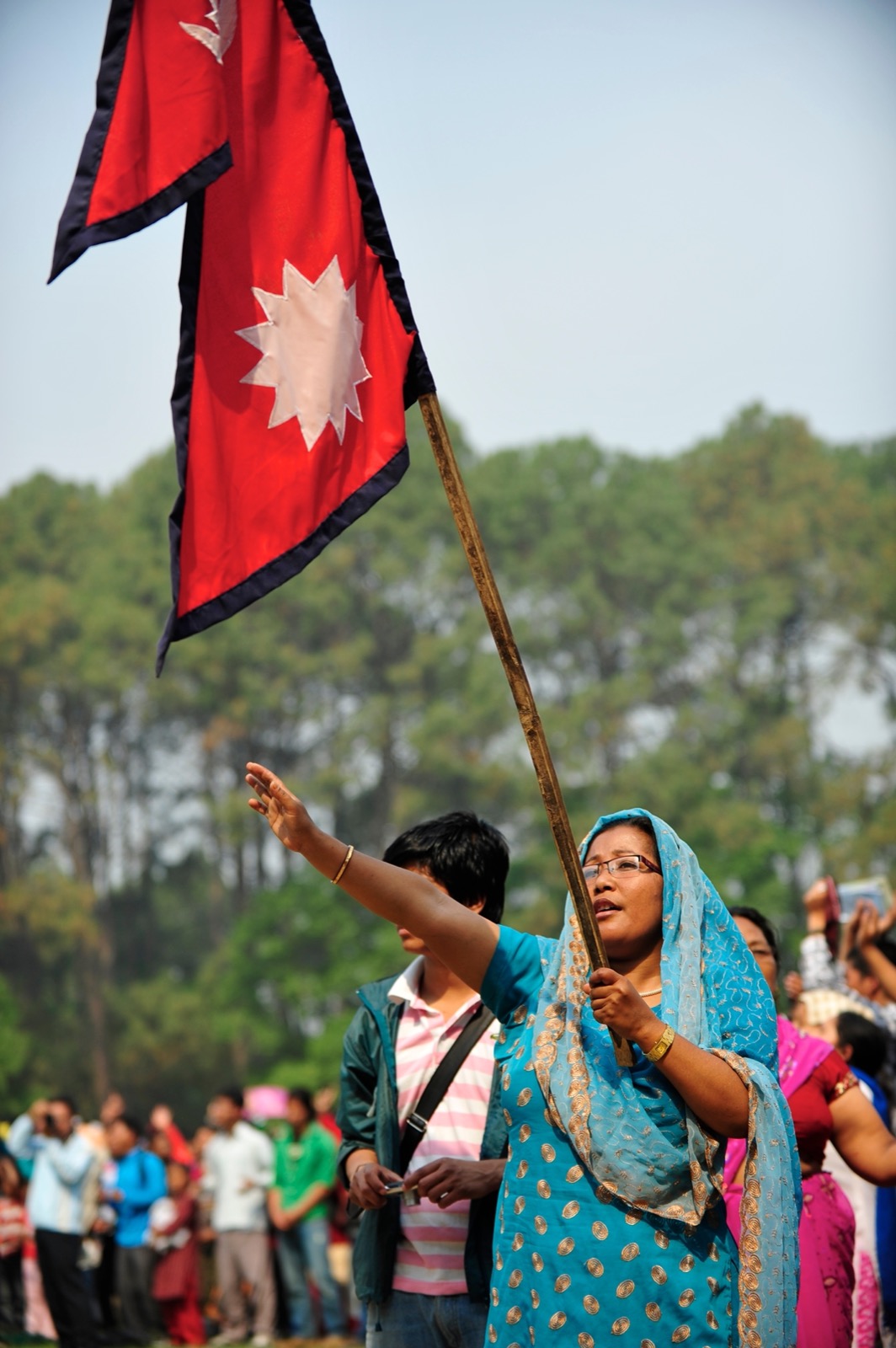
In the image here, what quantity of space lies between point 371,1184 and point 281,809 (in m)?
1.03

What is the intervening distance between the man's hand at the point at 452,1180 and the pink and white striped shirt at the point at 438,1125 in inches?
2.0

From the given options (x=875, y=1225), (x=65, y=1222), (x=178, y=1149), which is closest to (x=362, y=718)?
(x=178, y=1149)

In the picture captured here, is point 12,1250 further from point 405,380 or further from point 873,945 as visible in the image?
point 405,380

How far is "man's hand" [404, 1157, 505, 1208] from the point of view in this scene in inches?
129

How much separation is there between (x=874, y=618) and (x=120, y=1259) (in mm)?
29001

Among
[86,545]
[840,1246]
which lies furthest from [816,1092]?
[86,545]

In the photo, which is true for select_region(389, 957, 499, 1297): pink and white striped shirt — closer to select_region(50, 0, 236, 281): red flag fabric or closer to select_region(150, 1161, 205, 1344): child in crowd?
select_region(50, 0, 236, 281): red flag fabric

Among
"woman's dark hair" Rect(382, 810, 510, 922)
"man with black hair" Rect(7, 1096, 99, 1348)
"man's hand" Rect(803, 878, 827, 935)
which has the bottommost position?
"man with black hair" Rect(7, 1096, 99, 1348)

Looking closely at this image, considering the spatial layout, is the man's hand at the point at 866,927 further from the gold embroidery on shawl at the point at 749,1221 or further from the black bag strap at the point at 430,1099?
the gold embroidery on shawl at the point at 749,1221

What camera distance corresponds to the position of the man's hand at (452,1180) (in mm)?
3283

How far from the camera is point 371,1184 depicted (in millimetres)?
3393

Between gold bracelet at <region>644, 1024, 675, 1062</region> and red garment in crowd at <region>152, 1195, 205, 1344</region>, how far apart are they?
9861mm

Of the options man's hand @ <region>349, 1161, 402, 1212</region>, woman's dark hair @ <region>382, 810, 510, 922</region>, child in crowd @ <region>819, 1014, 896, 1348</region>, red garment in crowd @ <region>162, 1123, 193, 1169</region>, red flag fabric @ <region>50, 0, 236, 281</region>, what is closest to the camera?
red flag fabric @ <region>50, 0, 236, 281</region>

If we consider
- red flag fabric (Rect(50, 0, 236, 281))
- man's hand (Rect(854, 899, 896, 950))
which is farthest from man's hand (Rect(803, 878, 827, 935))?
red flag fabric (Rect(50, 0, 236, 281))
